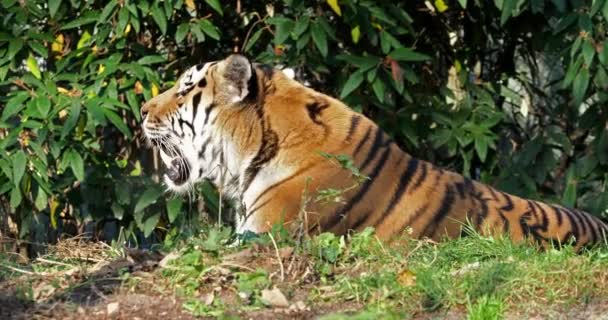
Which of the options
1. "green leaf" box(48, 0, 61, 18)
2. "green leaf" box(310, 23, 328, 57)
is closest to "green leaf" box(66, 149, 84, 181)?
"green leaf" box(48, 0, 61, 18)

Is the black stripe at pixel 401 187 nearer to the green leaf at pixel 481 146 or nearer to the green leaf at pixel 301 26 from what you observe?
the green leaf at pixel 301 26

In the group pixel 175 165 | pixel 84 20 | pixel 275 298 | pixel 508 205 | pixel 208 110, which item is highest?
pixel 84 20

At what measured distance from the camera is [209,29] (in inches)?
278

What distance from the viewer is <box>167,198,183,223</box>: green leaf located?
276 inches

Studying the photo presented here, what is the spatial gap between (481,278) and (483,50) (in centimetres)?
419

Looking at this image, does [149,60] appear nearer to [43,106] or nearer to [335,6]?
[43,106]

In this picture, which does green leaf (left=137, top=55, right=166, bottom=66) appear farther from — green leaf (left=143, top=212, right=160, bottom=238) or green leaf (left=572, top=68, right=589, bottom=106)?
green leaf (left=572, top=68, right=589, bottom=106)

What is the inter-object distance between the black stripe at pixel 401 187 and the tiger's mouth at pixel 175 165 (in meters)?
1.14

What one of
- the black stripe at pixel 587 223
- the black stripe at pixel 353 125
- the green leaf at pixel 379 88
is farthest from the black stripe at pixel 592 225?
the green leaf at pixel 379 88

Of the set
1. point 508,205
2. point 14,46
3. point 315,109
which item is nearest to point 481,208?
point 508,205

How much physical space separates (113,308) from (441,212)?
2.00 m

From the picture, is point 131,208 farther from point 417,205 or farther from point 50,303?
point 50,303

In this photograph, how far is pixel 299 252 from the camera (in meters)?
4.46

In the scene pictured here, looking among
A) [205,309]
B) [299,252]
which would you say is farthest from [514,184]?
[205,309]
